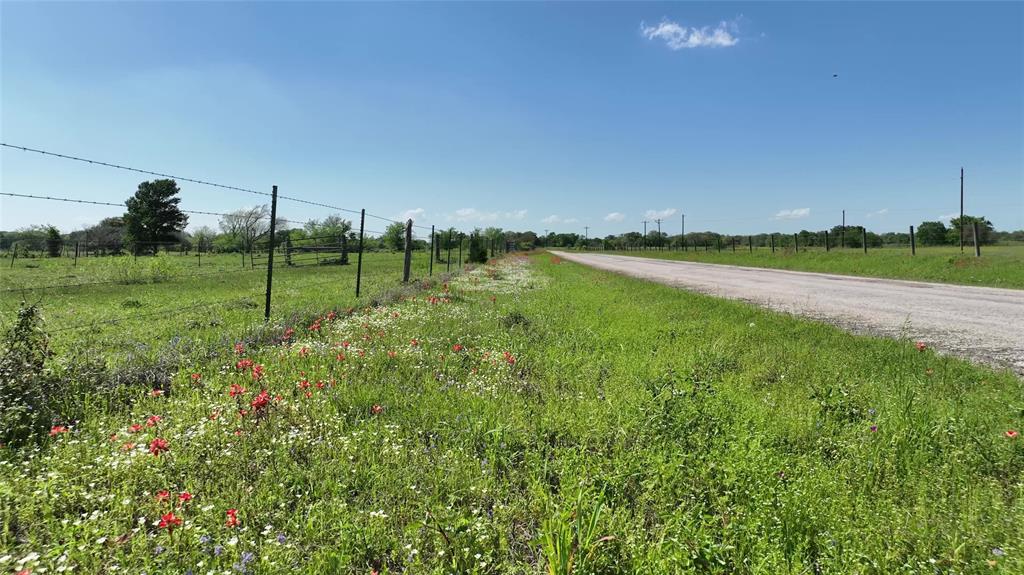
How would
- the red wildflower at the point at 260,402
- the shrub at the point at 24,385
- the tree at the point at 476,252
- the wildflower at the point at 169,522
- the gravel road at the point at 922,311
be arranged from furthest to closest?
1. the tree at the point at 476,252
2. the gravel road at the point at 922,311
3. the red wildflower at the point at 260,402
4. the shrub at the point at 24,385
5. the wildflower at the point at 169,522

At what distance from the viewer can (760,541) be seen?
7.75 feet

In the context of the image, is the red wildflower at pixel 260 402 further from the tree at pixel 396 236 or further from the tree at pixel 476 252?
the tree at pixel 476 252

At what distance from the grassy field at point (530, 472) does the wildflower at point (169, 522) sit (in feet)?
0.07

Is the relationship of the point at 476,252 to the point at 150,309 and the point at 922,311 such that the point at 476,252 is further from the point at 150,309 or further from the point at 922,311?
the point at 922,311

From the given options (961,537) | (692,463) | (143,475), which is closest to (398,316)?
(143,475)

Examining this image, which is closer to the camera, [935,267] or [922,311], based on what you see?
[922,311]

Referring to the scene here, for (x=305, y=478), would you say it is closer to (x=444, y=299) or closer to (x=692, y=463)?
(x=692, y=463)

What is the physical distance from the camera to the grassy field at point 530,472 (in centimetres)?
235

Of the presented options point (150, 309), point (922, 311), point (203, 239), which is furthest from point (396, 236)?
point (922, 311)

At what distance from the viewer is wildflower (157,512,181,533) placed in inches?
92.0

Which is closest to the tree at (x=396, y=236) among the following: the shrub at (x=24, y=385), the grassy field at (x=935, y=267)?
the shrub at (x=24, y=385)

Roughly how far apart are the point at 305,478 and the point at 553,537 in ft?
5.92

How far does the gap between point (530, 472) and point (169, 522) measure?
84.3 inches

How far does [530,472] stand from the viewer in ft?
10.5
